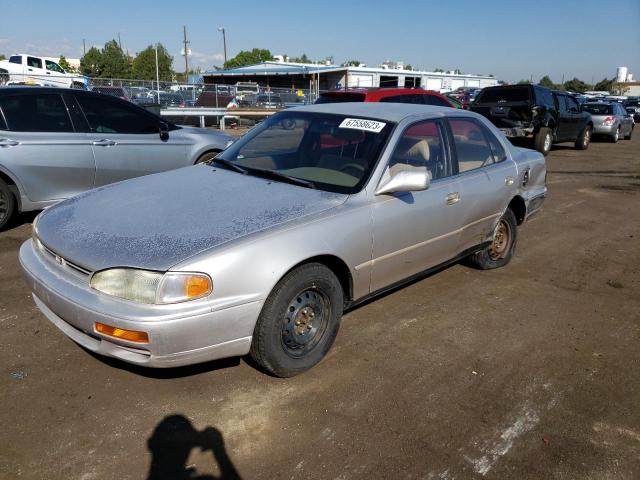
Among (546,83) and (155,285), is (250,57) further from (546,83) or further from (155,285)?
(155,285)

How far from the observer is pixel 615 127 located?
1916cm

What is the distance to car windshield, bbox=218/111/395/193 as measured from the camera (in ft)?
12.0

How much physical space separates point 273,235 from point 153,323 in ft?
2.56

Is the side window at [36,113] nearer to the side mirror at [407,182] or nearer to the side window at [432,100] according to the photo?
the side mirror at [407,182]

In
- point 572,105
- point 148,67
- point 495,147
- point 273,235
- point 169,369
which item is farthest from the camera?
point 148,67

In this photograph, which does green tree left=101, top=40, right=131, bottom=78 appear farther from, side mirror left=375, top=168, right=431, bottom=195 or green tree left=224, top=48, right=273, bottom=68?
side mirror left=375, top=168, right=431, bottom=195

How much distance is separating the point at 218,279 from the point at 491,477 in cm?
161

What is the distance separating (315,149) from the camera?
3.98 m

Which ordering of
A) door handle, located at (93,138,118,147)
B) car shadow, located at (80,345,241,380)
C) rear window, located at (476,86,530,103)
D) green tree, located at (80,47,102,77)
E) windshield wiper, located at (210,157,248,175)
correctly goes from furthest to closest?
green tree, located at (80,47,102,77), rear window, located at (476,86,530,103), door handle, located at (93,138,118,147), windshield wiper, located at (210,157,248,175), car shadow, located at (80,345,241,380)

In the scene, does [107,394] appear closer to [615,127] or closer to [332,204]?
[332,204]

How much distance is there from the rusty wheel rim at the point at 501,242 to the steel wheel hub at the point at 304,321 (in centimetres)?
246

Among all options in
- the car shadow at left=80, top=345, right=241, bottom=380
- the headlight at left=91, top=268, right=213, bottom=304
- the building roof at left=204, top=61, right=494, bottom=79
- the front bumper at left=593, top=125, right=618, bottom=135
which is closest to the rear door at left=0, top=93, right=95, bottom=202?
the car shadow at left=80, top=345, right=241, bottom=380

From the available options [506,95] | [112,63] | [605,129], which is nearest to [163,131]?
[506,95]

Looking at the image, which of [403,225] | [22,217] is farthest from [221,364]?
[22,217]
